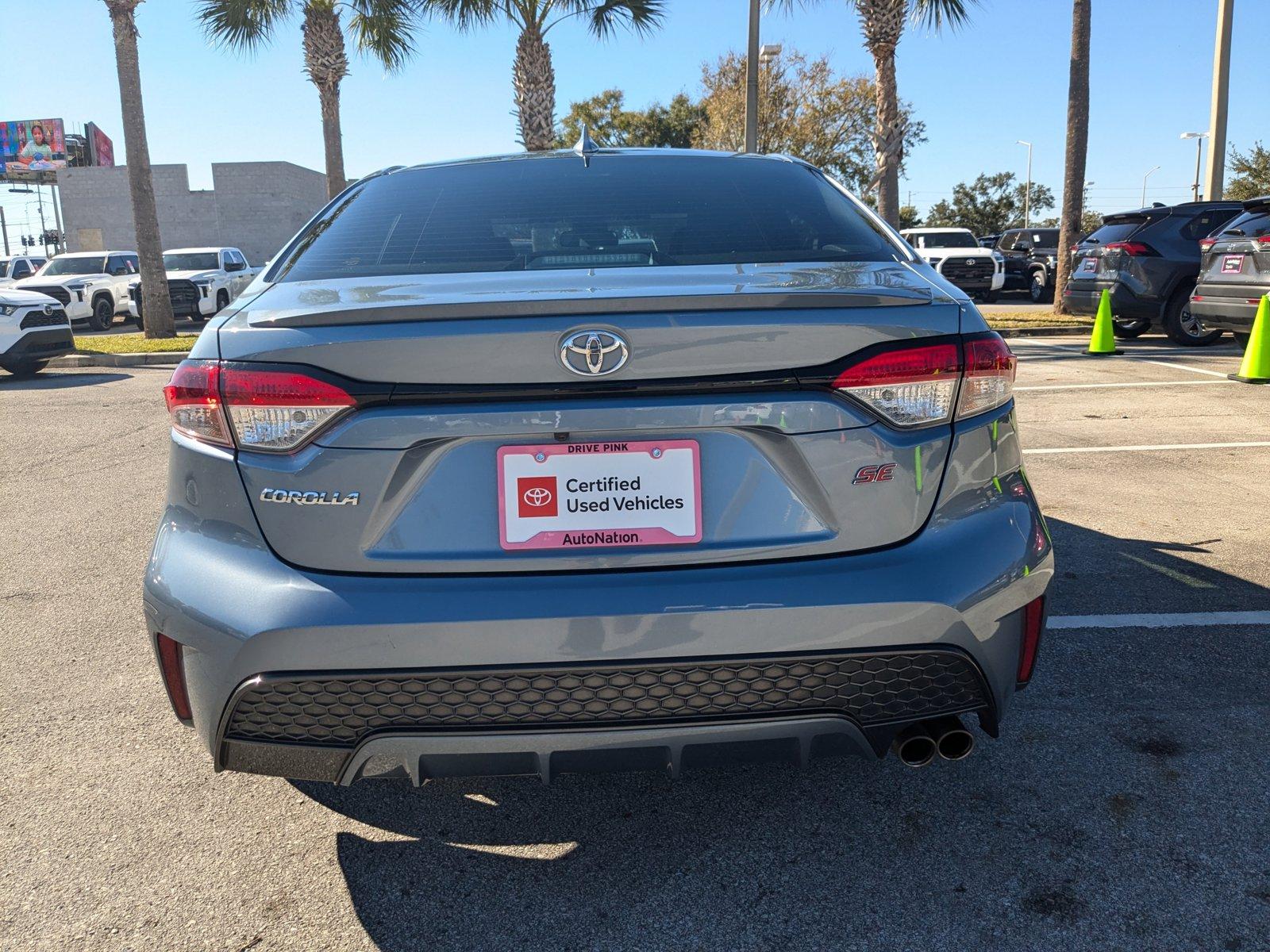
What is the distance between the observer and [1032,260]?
83.1ft

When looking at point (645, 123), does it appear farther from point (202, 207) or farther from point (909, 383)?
point (909, 383)

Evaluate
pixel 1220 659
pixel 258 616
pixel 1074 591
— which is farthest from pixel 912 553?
pixel 1074 591

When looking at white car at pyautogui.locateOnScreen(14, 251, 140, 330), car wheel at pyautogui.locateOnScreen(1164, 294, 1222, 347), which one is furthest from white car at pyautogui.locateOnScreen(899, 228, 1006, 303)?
white car at pyautogui.locateOnScreen(14, 251, 140, 330)

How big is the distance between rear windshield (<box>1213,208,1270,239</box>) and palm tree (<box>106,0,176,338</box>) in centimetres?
1545

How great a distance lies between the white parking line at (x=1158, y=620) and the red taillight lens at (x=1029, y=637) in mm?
1674

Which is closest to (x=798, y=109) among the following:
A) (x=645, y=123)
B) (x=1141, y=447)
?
(x=645, y=123)

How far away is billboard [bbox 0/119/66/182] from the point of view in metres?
59.6

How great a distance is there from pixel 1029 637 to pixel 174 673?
1780 mm

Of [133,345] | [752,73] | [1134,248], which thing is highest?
[752,73]

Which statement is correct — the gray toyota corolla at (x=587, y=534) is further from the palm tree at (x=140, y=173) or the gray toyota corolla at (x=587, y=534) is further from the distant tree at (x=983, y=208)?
the distant tree at (x=983, y=208)

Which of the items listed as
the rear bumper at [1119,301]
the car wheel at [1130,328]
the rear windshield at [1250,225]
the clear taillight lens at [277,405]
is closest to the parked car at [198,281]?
the rear bumper at [1119,301]

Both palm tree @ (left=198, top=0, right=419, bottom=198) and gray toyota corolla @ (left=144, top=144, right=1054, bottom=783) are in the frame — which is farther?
palm tree @ (left=198, top=0, right=419, bottom=198)

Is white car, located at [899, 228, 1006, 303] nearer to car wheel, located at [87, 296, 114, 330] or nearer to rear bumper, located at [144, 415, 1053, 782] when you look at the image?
car wheel, located at [87, 296, 114, 330]

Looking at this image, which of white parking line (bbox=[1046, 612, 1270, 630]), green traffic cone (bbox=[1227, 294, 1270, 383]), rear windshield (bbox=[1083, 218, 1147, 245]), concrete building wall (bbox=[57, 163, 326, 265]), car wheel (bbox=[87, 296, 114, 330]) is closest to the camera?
white parking line (bbox=[1046, 612, 1270, 630])
